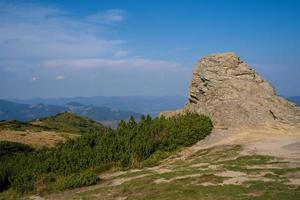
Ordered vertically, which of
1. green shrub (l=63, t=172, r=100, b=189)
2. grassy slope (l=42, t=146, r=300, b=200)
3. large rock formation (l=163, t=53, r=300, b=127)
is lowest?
green shrub (l=63, t=172, r=100, b=189)

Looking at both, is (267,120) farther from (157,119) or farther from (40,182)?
(40,182)

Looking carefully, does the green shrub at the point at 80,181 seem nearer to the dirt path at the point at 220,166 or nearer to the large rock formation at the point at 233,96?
the dirt path at the point at 220,166

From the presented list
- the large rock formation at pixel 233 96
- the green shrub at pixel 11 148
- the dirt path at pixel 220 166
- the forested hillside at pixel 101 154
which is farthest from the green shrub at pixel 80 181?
the green shrub at pixel 11 148

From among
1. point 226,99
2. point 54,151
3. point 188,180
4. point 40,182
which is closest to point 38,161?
point 54,151

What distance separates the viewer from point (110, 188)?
21062 mm

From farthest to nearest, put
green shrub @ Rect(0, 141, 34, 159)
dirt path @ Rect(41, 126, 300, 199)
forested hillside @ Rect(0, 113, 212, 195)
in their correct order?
green shrub @ Rect(0, 141, 34, 159) → forested hillside @ Rect(0, 113, 212, 195) → dirt path @ Rect(41, 126, 300, 199)

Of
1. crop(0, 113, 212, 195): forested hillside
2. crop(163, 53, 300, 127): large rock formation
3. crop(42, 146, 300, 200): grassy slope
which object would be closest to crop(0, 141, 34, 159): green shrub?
crop(0, 113, 212, 195): forested hillside

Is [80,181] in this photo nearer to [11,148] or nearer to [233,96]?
[233,96]

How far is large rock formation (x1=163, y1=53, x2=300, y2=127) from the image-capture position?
3575 cm

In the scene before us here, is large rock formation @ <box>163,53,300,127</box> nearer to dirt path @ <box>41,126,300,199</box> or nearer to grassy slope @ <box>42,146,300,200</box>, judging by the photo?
dirt path @ <box>41,126,300,199</box>

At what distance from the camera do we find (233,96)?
38.4m

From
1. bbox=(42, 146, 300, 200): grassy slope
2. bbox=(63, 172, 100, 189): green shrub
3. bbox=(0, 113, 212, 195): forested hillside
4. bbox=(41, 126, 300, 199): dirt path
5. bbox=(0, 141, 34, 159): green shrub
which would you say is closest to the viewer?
bbox=(42, 146, 300, 200): grassy slope

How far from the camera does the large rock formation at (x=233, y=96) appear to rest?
117ft

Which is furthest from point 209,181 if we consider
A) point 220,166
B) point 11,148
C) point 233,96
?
point 11,148
